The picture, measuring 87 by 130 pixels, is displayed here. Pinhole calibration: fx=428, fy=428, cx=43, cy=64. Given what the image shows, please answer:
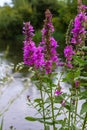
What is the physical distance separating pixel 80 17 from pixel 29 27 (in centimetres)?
54

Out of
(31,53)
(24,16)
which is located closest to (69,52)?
(31,53)

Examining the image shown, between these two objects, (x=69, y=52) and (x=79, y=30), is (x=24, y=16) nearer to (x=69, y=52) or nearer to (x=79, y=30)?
(x=69, y=52)

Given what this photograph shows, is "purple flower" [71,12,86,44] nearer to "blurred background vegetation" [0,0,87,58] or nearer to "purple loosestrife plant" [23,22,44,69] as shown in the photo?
"purple loosestrife plant" [23,22,44,69]

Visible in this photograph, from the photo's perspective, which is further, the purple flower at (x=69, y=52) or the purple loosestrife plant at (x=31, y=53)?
the purple flower at (x=69, y=52)

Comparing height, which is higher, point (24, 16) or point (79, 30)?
point (24, 16)

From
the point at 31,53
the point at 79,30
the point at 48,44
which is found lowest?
the point at 31,53

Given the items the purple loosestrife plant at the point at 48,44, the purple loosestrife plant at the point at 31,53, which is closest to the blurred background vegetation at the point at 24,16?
the purple loosestrife plant at the point at 48,44

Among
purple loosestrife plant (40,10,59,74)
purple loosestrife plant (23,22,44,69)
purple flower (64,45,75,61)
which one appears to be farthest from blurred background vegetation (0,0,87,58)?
purple loosestrife plant (23,22,44,69)

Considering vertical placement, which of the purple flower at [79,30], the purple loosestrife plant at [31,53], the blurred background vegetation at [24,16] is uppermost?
the blurred background vegetation at [24,16]

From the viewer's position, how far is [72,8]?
47.2 m

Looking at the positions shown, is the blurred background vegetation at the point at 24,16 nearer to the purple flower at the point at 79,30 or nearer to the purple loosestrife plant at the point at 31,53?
the purple flower at the point at 79,30

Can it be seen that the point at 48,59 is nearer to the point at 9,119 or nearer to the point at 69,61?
the point at 69,61

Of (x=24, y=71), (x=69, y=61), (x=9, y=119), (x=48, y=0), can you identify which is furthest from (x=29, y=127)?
(x=48, y=0)

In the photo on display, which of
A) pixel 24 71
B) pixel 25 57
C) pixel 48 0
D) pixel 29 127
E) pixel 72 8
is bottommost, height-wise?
pixel 29 127
